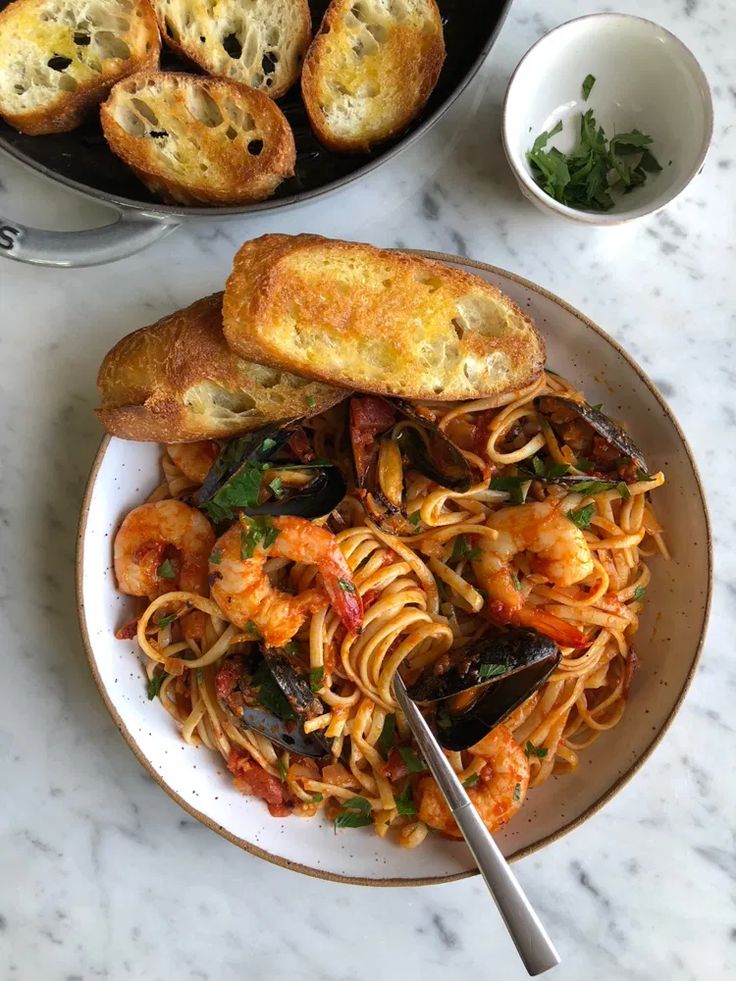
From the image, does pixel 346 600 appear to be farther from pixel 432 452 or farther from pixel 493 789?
pixel 493 789

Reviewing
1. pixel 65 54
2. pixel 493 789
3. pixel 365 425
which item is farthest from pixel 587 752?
pixel 65 54

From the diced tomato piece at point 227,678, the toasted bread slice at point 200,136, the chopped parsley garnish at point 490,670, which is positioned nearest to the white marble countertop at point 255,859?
the toasted bread slice at point 200,136

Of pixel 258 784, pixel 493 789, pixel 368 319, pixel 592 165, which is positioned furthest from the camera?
pixel 592 165

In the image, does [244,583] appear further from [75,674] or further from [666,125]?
[666,125]

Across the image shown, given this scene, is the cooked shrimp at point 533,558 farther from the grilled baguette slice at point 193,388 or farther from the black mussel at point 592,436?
the grilled baguette slice at point 193,388

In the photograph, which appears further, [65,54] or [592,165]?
[592,165]

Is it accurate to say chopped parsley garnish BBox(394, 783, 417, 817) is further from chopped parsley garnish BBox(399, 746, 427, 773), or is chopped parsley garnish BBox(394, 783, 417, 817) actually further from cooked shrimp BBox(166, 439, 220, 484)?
cooked shrimp BBox(166, 439, 220, 484)
